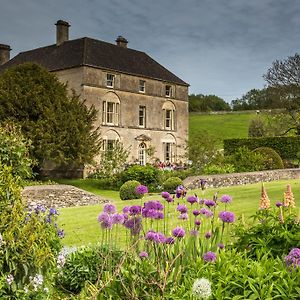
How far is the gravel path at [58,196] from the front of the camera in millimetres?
→ 16938

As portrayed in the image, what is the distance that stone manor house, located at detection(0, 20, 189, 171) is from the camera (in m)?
33.7

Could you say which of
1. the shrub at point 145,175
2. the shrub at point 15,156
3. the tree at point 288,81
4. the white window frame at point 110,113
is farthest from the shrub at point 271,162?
the shrub at point 15,156

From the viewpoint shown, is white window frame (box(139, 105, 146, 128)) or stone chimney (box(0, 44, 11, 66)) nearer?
white window frame (box(139, 105, 146, 128))

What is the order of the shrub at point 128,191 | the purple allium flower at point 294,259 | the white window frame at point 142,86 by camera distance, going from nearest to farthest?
the purple allium flower at point 294,259
the shrub at point 128,191
the white window frame at point 142,86

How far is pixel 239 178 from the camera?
72.9 ft

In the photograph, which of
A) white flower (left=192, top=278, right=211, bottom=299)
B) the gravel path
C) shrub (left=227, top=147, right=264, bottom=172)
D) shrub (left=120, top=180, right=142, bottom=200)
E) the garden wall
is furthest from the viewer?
shrub (left=227, top=147, right=264, bottom=172)

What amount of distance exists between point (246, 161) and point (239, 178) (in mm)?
4945

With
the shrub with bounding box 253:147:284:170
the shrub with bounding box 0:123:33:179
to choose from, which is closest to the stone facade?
the shrub with bounding box 253:147:284:170

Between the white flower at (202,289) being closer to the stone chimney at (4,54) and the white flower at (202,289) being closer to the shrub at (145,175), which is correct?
the shrub at (145,175)

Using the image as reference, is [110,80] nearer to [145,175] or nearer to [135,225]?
[145,175]

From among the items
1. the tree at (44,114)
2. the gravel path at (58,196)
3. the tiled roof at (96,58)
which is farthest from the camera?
the tiled roof at (96,58)

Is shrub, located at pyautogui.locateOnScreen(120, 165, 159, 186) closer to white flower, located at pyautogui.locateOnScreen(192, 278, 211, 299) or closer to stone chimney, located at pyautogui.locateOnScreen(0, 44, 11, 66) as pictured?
white flower, located at pyautogui.locateOnScreen(192, 278, 211, 299)

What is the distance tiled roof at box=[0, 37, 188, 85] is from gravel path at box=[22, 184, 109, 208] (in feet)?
52.9

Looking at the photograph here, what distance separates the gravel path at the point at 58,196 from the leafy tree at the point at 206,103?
258ft
